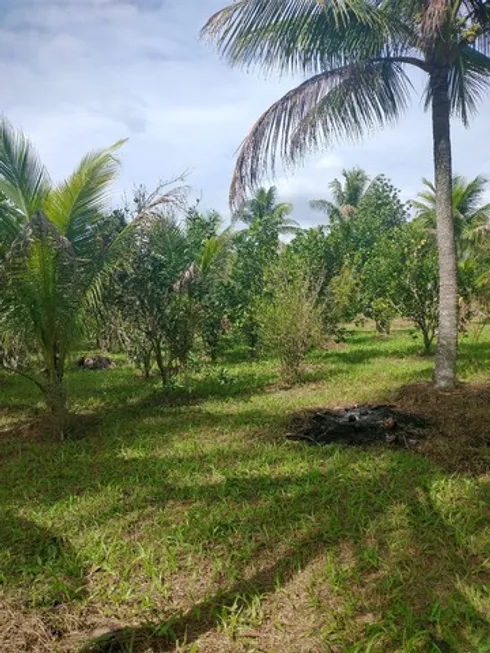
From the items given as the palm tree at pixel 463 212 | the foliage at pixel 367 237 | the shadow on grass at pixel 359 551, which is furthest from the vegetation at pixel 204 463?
the palm tree at pixel 463 212

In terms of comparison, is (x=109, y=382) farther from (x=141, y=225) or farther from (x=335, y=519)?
(x=335, y=519)

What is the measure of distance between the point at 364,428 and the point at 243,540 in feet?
6.93

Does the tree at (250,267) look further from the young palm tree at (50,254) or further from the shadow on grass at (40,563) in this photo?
the shadow on grass at (40,563)

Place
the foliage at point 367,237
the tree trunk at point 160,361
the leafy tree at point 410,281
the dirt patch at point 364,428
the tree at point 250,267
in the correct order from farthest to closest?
the foliage at point 367,237, the tree at point 250,267, the leafy tree at point 410,281, the tree trunk at point 160,361, the dirt patch at point 364,428

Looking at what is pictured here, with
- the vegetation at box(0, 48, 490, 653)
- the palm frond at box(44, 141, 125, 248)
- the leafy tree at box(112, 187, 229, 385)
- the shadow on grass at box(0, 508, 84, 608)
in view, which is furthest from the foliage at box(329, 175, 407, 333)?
the shadow on grass at box(0, 508, 84, 608)

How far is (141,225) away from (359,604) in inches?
168

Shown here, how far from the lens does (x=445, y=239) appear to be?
592 cm

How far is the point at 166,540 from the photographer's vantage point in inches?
111

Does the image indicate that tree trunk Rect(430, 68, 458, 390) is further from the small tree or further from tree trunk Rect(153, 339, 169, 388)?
tree trunk Rect(153, 339, 169, 388)

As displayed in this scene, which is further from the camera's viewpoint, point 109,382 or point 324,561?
point 109,382

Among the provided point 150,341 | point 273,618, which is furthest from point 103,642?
point 150,341

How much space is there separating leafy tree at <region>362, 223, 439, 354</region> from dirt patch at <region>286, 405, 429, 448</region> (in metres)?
4.84

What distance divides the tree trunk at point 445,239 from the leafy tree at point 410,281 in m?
3.34

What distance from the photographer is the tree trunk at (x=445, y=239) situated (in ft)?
19.3
